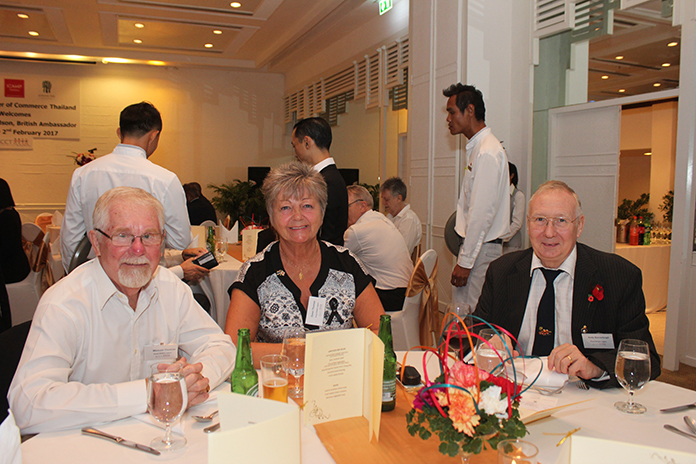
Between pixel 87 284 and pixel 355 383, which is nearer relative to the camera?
pixel 355 383

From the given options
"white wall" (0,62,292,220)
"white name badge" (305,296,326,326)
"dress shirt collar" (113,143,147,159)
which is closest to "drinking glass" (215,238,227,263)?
"dress shirt collar" (113,143,147,159)

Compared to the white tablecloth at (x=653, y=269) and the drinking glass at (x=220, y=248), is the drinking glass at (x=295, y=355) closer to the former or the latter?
the drinking glass at (x=220, y=248)

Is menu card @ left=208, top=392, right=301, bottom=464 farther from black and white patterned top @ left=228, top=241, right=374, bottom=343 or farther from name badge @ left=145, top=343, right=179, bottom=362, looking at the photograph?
black and white patterned top @ left=228, top=241, right=374, bottom=343

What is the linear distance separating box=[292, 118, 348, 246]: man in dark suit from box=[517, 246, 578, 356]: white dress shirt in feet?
4.81

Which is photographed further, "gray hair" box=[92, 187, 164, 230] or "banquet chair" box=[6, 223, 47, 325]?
"banquet chair" box=[6, 223, 47, 325]

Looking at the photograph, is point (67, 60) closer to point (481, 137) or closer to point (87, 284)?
point (481, 137)

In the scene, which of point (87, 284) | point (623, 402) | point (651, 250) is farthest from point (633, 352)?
point (651, 250)

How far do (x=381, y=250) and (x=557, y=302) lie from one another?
5.64 feet

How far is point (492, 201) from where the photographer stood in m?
3.58

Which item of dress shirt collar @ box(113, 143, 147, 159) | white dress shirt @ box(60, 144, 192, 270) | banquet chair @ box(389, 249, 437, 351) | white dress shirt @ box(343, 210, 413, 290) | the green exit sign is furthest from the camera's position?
the green exit sign

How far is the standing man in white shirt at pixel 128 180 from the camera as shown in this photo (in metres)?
3.19

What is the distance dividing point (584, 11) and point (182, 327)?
15.1 feet

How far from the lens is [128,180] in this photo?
3221 mm

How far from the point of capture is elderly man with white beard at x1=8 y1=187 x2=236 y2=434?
4.29 ft
